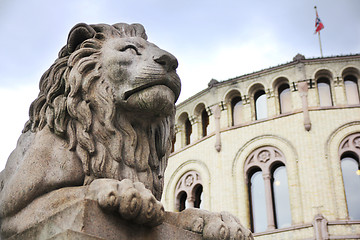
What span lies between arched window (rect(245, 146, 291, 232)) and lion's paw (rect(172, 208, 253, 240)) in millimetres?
20697

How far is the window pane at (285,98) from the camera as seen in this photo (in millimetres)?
25081

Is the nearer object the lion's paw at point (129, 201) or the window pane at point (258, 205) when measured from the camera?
the lion's paw at point (129, 201)

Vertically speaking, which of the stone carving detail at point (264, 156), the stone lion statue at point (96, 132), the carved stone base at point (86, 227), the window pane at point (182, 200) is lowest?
the carved stone base at point (86, 227)

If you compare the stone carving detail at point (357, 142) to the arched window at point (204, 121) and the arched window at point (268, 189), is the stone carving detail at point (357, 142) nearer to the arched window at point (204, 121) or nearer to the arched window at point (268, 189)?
the arched window at point (268, 189)

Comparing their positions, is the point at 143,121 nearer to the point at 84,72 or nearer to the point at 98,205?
the point at 84,72

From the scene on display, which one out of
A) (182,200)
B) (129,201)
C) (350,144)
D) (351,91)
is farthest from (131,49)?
(182,200)

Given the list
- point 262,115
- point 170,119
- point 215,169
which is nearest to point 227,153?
point 215,169

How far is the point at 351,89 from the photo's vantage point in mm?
24703

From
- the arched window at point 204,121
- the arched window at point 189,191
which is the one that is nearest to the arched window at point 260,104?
the arched window at point 204,121

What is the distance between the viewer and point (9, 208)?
2.84m

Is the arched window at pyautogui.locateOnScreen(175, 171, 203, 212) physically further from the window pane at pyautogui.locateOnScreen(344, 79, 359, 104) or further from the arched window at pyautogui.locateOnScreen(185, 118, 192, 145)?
the window pane at pyautogui.locateOnScreen(344, 79, 359, 104)

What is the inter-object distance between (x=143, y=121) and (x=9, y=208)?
88 cm

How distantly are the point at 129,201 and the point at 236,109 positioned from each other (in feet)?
79.3

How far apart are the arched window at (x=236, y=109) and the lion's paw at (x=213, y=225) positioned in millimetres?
23157
